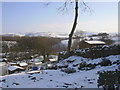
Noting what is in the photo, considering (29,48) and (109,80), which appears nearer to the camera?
(109,80)

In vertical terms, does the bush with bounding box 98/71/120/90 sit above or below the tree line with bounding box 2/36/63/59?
above

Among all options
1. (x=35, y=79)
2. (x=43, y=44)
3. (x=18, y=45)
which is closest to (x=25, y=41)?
(x=18, y=45)

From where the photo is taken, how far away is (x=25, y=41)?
62062 millimetres

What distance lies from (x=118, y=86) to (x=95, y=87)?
648mm

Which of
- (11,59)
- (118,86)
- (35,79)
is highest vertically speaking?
(118,86)

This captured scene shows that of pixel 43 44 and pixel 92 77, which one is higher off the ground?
pixel 92 77

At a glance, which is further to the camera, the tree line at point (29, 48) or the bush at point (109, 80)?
the tree line at point (29, 48)

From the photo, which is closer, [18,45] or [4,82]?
[4,82]

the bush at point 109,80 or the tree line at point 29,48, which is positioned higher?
the bush at point 109,80

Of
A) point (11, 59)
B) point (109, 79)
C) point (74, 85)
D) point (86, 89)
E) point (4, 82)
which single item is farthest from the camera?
point (11, 59)

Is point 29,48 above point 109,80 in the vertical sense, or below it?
below

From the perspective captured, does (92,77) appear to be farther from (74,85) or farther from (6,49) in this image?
(6,49)

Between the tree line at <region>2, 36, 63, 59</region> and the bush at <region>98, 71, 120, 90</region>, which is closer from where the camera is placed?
the bush at <region>98, 71, 120, 90</region>

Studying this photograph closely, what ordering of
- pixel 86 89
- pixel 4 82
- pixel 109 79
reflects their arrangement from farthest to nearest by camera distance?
pixel 4 82
pixel 86 89
pixel 109 79
